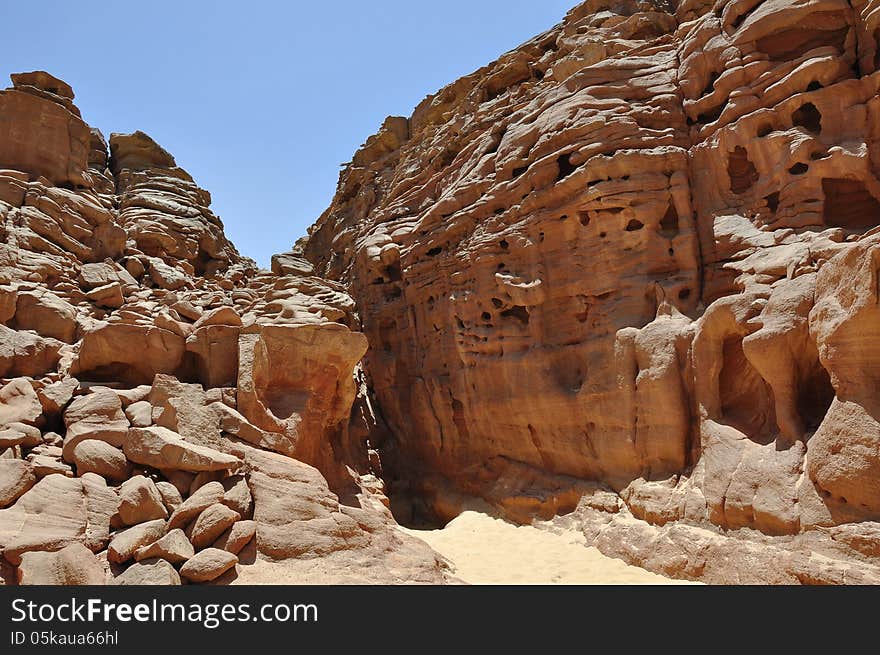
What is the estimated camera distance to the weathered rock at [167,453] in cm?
657

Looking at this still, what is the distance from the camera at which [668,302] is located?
10055mm

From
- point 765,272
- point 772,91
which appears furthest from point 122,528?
point 772,91

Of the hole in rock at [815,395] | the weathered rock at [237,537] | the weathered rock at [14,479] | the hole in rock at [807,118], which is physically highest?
the hole in rock at [807,118]

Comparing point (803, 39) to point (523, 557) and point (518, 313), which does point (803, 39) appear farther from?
point (523, 557)

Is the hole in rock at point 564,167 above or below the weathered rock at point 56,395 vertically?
above

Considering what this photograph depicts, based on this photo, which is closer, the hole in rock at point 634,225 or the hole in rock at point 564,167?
the hole in rock at point 634,225

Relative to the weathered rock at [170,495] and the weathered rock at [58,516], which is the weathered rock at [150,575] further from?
the weathered rock at [170,495]

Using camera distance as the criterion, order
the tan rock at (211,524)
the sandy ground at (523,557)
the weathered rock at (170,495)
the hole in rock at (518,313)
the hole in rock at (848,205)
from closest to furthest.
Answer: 1. the tan rock at (211,524)
2. the weathered rock at (170,495)
3. the sandy ground at (523,557)
4. the hole in rock at (848,205)
5. the hole in rock at (518,313)

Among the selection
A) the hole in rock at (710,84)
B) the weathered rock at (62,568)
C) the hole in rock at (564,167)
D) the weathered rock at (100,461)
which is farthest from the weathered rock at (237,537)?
the hole in rock at (710,84)

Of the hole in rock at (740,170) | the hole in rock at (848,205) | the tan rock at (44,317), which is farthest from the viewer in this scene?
the hole in rock at (740,170)

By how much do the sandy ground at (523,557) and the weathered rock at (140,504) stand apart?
14.0ft

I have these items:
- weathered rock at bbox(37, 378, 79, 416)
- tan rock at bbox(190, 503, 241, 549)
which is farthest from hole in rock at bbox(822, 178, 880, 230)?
weathered rock at bbox(37, 378, 79, 416)

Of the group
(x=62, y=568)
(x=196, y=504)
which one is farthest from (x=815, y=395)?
(x=62, y=568)

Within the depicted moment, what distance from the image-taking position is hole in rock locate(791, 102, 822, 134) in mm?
9578
